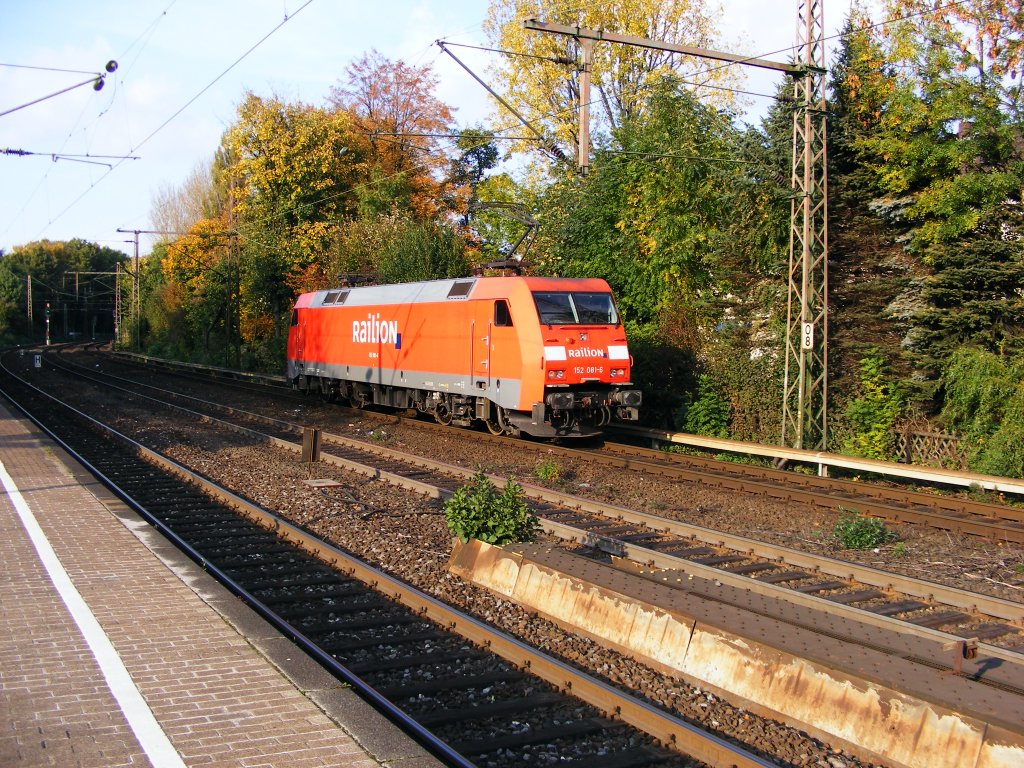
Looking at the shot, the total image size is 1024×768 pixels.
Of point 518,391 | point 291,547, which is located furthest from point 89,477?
point 518,391

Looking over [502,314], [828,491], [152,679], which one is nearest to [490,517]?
[152,679]

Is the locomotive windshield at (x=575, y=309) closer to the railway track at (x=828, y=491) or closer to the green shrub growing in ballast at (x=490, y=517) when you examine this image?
the railway track at (x=828, y=491)

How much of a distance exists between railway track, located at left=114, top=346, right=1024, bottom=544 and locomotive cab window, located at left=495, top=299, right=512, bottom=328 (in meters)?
2.51

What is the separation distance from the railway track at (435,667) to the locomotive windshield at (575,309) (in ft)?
24.3

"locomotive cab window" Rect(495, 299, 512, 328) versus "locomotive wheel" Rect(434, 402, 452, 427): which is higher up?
"locomotive cab window" Rect(495, 299, 512, 328)

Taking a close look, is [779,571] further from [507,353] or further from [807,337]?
[507,353]

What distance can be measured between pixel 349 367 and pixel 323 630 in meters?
18.2

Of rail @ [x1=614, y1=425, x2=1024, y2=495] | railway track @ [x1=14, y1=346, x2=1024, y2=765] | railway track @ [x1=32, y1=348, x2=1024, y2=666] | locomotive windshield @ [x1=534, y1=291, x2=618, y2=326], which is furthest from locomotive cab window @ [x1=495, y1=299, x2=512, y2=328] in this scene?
railway track @ [x1=14, y1=346, x2=1024, y2=765]

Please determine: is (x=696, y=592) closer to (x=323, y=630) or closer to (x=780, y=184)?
(x=323, y=630)

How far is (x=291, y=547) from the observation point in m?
10.0

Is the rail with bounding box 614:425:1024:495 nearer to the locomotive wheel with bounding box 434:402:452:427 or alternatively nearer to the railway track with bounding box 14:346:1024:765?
the locomotive wheel with bounding box 434:402:452:427

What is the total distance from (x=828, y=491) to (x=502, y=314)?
6.87 m

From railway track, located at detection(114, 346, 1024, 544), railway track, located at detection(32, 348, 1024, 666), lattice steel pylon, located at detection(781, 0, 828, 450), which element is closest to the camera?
railway track, located at detection(32, 348, 1024, 666)

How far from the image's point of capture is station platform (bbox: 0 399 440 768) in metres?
4.59
